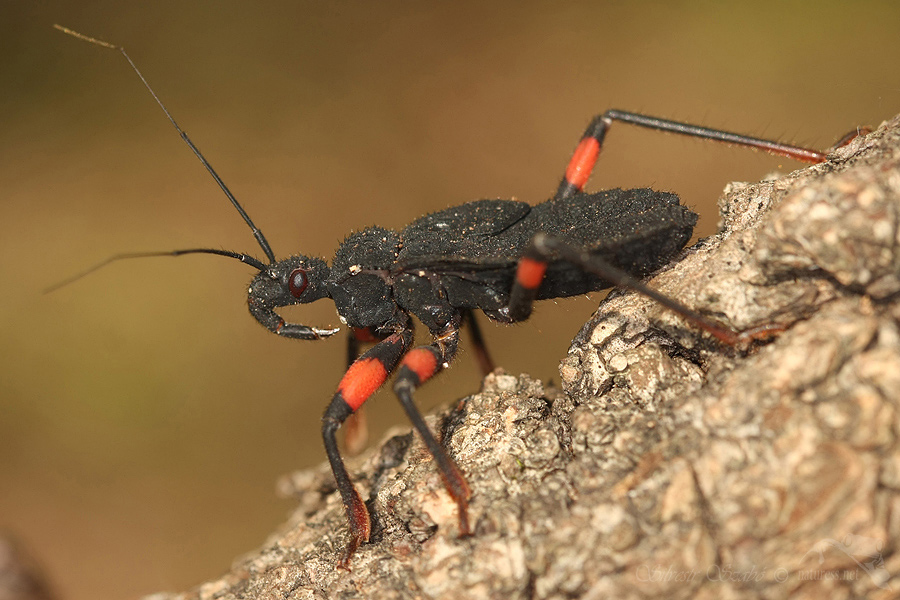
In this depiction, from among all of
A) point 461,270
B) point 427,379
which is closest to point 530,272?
point 461,270

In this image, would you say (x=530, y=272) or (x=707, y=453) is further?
(x=530, y=272)

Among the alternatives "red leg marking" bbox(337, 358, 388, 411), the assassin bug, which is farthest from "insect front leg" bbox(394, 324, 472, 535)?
"red leg marking" bbox(337, 358, 388, 411)

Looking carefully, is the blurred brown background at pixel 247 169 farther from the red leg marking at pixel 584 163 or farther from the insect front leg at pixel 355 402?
the insect front leg at pixel 355 402

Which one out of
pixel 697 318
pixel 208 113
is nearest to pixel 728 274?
pixel 697 318

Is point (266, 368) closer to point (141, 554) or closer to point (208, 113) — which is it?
point (141, 554)

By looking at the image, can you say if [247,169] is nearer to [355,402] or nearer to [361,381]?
[361,381]
